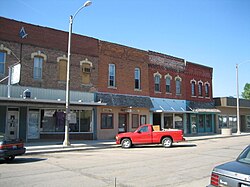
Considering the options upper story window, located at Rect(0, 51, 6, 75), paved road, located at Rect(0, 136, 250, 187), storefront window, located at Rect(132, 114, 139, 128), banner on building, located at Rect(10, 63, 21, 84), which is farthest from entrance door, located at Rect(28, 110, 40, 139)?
paved road, located at Rect(0, 136, 250, 187)

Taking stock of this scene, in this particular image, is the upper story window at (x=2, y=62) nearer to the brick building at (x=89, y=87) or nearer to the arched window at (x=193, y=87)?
the brick building at (x=89, y=87)

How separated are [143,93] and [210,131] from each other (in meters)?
13.6

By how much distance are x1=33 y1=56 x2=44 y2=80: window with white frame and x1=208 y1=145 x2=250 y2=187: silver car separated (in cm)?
1858

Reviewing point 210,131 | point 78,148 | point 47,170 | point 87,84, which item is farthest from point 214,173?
point 210,131

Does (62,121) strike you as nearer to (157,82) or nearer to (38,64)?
(38,64)

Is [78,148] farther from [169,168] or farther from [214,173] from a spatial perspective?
[214,173]

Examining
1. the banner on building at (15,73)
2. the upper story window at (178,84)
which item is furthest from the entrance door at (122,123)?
the banner on building at (15,73)

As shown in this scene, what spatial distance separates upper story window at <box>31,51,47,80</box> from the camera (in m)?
21.8

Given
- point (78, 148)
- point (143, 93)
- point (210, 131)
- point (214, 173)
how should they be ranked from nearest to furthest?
1. point (214, 173)
2. point (78, 148)
3. point (143, 93)
4. point (210, 131)

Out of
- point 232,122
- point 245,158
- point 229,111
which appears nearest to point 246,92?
point 232,122

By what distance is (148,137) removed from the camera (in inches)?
779

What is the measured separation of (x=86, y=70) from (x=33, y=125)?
21.7 feet

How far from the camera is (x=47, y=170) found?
10.5m

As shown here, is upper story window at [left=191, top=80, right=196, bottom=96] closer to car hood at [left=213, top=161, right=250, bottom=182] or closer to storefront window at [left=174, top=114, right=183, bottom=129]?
storefront window at [left=174, top=114, right=183, bottom=129]
